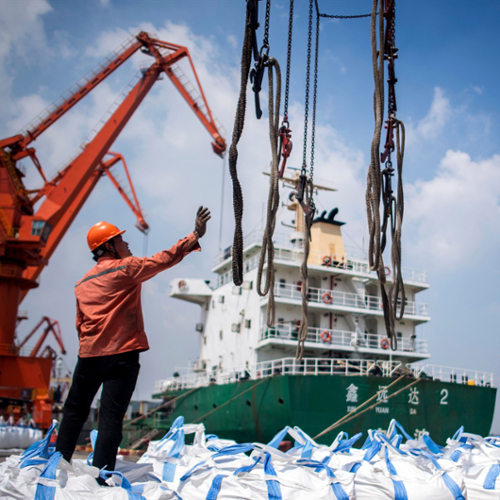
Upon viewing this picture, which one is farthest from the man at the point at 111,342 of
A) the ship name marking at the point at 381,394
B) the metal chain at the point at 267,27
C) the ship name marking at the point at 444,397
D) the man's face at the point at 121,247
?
the ship name marking at the point at 444,397

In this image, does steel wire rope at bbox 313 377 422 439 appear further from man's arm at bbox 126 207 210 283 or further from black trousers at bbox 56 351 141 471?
man's arm at bbox 126 207 210 283

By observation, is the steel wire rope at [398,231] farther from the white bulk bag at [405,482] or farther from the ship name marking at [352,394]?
the ship name marking at [352,394]

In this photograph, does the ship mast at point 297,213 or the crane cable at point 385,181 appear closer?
the crane cable at point 385,181

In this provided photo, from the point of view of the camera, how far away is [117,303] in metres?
3.00

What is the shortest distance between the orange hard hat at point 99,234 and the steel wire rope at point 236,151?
2.39 feet

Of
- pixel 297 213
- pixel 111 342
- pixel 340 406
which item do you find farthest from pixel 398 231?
pixel 297 213

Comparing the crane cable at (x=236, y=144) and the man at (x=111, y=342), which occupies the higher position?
the crane cable at (x=236, y=144)

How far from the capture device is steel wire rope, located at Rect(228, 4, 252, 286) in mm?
3061

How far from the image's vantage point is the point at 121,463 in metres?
3.19

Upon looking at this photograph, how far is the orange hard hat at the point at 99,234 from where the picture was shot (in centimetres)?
321

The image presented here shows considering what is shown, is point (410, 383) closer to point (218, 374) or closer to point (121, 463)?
point (218, 374)

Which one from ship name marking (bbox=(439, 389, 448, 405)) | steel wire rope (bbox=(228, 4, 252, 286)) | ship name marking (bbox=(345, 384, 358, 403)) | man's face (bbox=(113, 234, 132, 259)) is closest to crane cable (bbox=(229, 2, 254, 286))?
steel wire rope (bbox=(228, 4, 252, 286))

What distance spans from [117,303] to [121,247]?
41 cm

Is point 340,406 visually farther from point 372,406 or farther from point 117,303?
point 117,303
